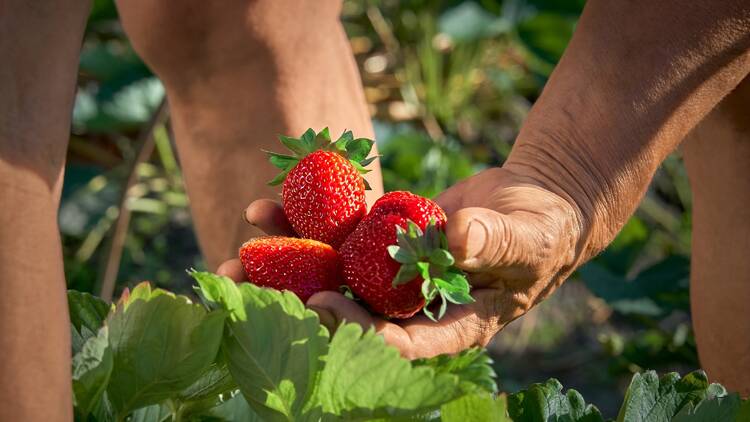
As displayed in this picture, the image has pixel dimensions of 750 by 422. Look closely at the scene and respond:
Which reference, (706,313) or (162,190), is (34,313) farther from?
(162,190)

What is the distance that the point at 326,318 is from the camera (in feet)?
3.10

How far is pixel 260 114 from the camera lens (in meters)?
1.59

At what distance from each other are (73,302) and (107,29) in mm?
2254

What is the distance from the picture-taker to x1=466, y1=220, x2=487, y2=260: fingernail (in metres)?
0.97

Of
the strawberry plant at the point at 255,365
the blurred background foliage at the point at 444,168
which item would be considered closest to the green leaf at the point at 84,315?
the strawberry plant at the point at 255,365

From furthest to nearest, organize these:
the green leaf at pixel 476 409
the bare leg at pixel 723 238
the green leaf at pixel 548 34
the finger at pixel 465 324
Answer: the green leaf at pixel 548 34, the bare leg at pixel 723 238, the finger at pixel 465 324, the green leaf at pixel 476 409

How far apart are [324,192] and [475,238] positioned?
0.21 meters

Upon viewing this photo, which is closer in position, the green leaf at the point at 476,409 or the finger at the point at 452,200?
the green leaf at the point at 476,409

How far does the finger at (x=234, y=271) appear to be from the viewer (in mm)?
1117

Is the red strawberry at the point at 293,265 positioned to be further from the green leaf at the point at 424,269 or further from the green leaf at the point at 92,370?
the green leaf at the point at 92,370

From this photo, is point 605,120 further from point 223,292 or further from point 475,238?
point 223,292

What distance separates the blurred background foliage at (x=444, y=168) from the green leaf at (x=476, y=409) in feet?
3.89

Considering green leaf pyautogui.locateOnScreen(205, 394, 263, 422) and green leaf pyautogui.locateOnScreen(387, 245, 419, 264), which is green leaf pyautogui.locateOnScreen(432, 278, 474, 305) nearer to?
green leaf pyautogui.locateOnScreen(387, 245, 419, 264)

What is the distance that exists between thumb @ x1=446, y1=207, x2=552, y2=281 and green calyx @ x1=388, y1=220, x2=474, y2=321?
0.06 ft
